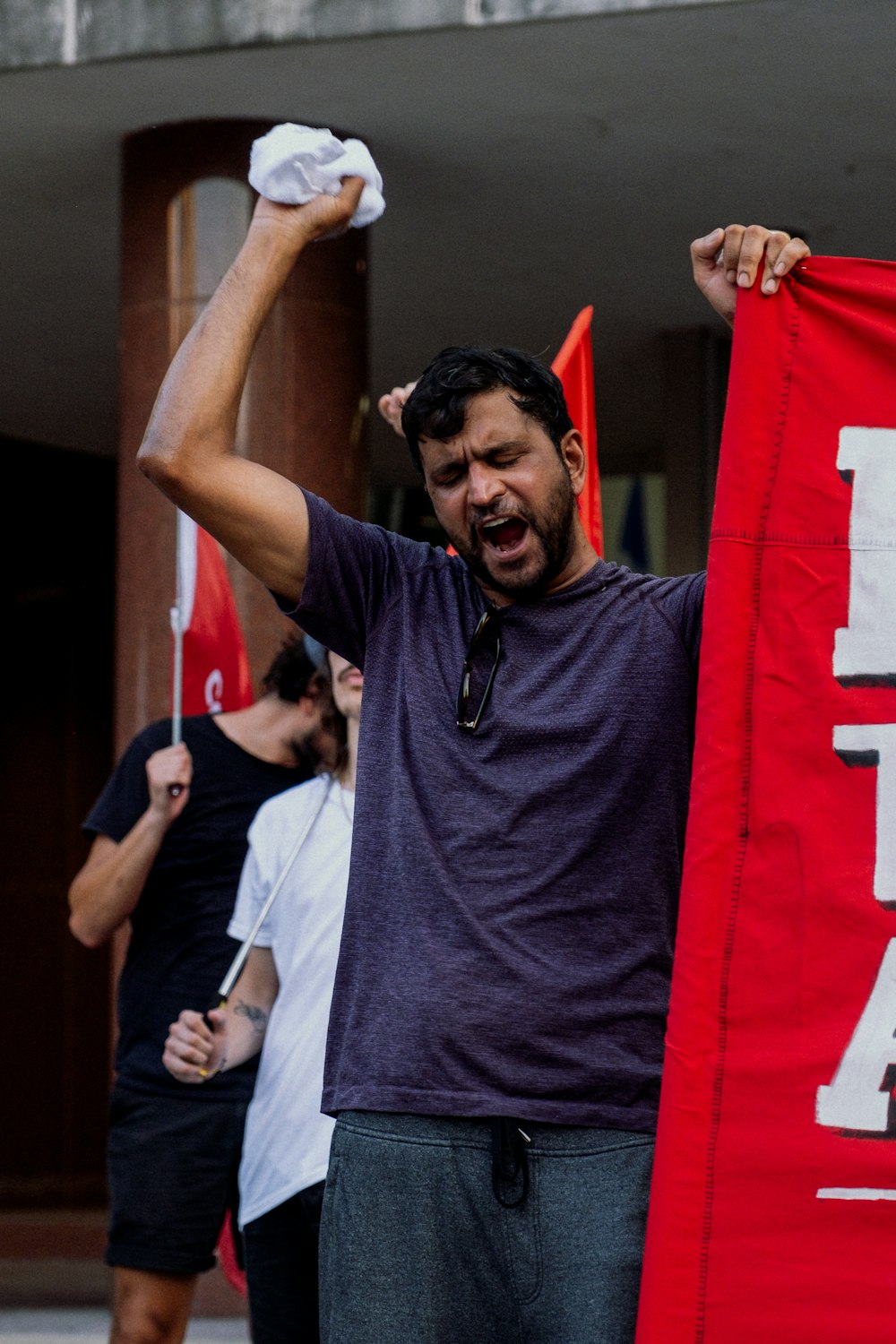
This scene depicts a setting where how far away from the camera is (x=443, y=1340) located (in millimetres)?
2301

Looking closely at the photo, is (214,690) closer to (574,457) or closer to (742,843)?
(574,457)

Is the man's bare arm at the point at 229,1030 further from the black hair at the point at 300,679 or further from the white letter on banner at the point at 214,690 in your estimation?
the white letter on banner at the point at 214,690

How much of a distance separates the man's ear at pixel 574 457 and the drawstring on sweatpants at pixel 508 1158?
841 millimetres

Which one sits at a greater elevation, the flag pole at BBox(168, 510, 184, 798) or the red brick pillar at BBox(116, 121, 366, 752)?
the red brick pillar at BBox(116, 121, 366, 752)

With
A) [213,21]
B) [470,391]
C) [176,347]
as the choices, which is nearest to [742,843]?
[470,391]

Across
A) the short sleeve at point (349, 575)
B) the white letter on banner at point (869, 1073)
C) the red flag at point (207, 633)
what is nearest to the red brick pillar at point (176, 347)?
the red flag at point (207, 633)

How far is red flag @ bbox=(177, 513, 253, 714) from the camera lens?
4.67 m

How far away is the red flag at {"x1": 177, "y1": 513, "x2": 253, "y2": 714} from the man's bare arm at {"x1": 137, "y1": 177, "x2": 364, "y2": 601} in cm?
206

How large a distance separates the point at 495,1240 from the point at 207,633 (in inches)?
103

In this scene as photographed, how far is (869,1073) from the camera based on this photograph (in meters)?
2.38

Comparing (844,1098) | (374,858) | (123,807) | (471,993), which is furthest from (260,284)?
(123,807)

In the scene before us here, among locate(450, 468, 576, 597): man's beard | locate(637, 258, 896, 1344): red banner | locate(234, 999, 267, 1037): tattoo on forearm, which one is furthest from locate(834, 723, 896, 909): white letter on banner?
locate(234, 999, 267, 1037): tattoo on forearm

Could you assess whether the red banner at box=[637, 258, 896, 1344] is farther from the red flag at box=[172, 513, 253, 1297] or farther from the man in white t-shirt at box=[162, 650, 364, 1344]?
the red flag at box=[172, 513, 253, 1297]

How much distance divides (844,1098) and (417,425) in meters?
1.00
